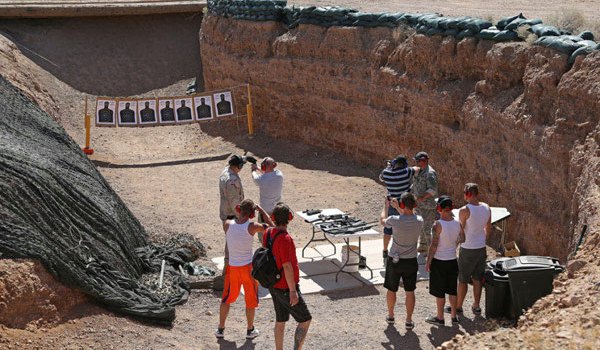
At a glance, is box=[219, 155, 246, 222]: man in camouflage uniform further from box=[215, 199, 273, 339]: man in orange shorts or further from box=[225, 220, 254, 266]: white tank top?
box=[225, 220, 254, 266]: white tank top

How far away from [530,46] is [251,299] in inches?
283

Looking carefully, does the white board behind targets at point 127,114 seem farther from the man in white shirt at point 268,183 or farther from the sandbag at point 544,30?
the sandbag at point 544,30

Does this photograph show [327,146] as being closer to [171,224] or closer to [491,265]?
[171,224]

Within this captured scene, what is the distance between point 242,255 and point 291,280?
4.21ft

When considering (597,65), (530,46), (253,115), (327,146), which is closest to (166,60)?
(253,115)

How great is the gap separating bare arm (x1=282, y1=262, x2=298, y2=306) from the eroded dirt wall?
4.69 m

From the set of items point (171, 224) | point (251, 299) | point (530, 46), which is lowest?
point (171, 224)

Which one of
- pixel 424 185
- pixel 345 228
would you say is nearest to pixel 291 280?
pixel 345 228

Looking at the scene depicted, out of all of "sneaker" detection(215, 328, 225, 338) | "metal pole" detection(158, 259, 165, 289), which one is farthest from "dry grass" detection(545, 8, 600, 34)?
"sneaker" detection(215, 328, 225, 338)

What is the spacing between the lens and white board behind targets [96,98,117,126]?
24.4 m

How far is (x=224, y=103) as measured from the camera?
24625mm

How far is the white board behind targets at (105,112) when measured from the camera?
24.4m

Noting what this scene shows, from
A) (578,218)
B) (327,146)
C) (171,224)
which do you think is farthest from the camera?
(327,146)

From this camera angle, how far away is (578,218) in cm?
1263
